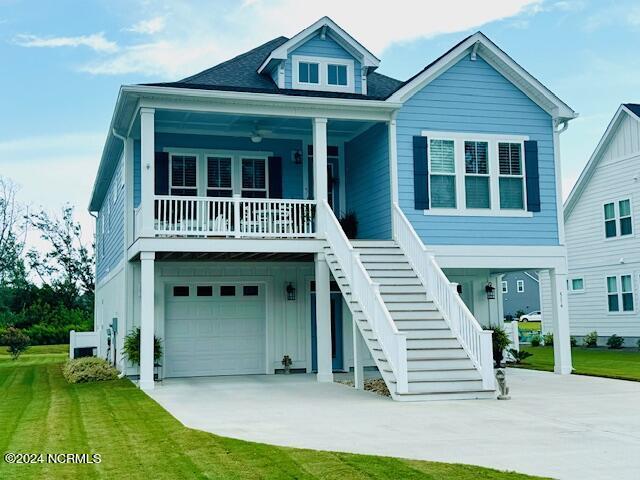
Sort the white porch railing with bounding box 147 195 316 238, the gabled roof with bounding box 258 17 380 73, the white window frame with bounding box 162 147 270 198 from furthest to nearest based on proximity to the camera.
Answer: the white window frame with bounding box 162 147 270 198 < the gabled roof with bounding box 258 17 380 73 < the white porch railing with bounding box 147 195 316 238

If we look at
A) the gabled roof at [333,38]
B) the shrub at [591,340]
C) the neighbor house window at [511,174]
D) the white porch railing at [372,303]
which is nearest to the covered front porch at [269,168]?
the white porch railing at [372,303]

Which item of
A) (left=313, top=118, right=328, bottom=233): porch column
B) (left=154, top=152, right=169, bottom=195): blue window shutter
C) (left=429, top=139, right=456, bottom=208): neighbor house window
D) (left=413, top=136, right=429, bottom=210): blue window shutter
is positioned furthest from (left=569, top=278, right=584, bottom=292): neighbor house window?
(left=154, top=152, right=169, bottom=195): blue window shutter

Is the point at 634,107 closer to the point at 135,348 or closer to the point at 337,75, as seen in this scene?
the point at 337,75

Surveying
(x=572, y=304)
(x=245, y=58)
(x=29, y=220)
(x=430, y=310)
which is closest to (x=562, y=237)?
(x=430, y=310)

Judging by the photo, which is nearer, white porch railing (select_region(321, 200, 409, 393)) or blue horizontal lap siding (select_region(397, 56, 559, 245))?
white porch railing (select_region(321, 200, 409, 393))

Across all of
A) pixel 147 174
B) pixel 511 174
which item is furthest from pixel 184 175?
pixel 511 174

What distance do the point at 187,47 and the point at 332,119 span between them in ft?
34.0

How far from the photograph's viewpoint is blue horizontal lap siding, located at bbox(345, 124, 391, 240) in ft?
54.9

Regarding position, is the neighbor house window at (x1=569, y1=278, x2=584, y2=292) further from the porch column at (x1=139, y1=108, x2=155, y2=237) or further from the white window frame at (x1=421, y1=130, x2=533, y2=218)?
the porch column at (x1=139, y1=108, x2=155, y2=237)

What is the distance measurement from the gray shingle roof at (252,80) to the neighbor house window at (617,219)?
11.2 m

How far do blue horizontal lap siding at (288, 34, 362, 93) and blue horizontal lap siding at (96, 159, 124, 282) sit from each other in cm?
468

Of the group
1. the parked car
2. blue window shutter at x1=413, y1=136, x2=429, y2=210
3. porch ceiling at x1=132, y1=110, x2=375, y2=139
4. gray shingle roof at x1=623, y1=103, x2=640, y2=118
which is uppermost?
gray shingle roof at x1=623, y1=103, x2=640, y2=118

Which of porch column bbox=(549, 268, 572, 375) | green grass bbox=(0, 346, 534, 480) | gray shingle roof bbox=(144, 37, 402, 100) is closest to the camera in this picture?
green grass bbox=(0, 346, 534, 480)

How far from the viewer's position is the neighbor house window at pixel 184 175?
17.4 meters
